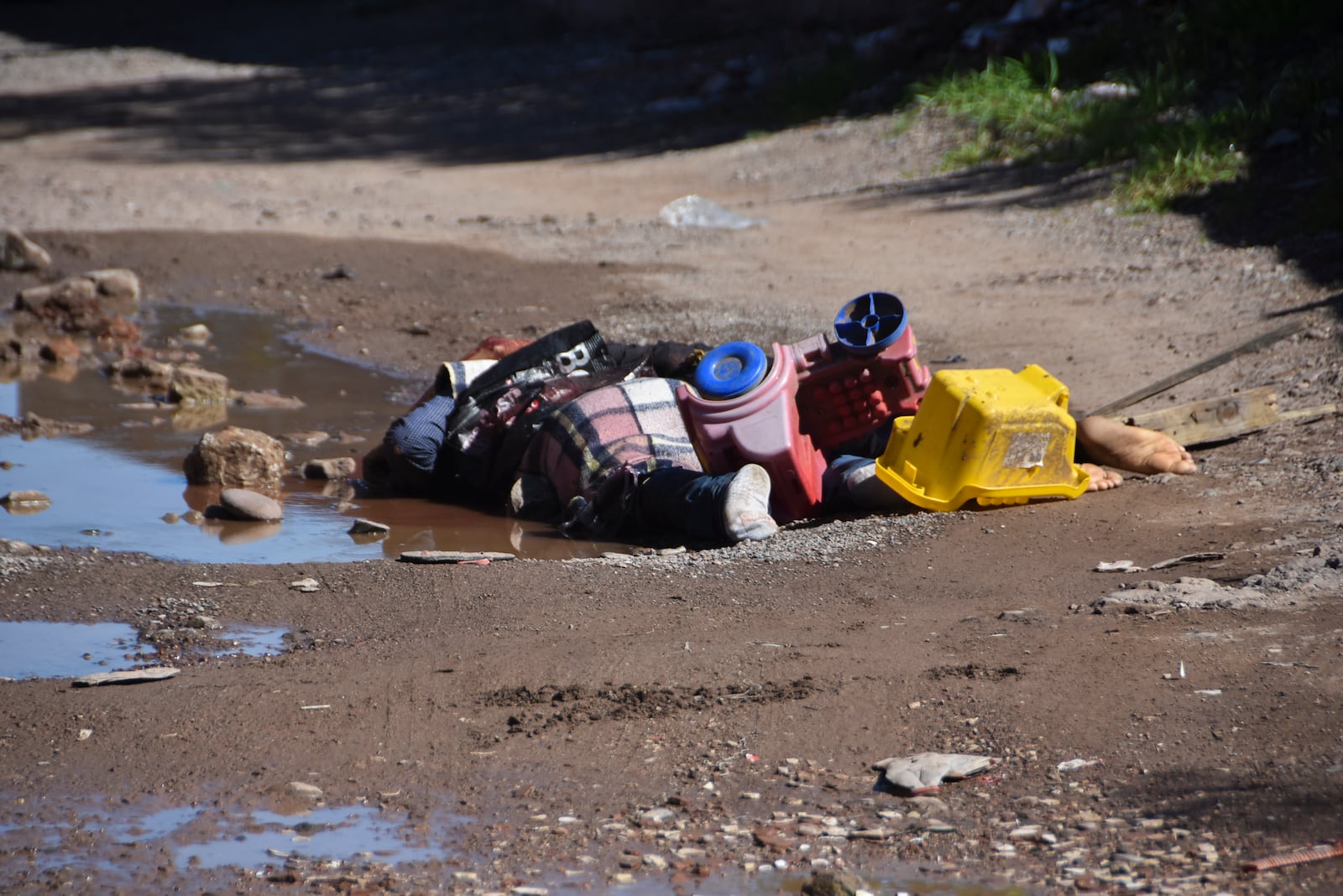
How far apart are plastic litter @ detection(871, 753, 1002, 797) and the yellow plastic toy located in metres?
1.78

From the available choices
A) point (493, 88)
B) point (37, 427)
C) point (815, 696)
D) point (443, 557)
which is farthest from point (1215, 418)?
point (493, 88)

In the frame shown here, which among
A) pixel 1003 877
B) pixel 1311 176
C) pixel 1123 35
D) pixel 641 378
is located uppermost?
pixel 1123 35

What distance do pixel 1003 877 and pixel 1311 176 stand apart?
7.75 metres

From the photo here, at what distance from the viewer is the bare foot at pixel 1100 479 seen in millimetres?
4691

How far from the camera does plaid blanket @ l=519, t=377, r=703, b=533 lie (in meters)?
4.96

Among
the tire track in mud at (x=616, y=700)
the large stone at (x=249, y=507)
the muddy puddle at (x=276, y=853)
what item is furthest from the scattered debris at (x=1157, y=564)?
the large stone at (x=249, y=507)

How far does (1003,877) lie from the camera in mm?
2346

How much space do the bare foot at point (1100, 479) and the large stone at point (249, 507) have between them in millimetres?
2948

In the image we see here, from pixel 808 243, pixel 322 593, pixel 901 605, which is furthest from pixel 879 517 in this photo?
pixel 808 243

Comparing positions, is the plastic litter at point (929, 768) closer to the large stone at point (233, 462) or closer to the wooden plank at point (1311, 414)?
the wooden plank at point (1311, 414)

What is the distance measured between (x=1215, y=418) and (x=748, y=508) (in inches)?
72.0

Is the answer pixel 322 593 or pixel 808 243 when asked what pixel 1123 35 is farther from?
pixel 322 593

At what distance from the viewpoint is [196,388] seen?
272 inches

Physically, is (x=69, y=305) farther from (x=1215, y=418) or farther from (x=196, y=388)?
(x=1215, y=418)
